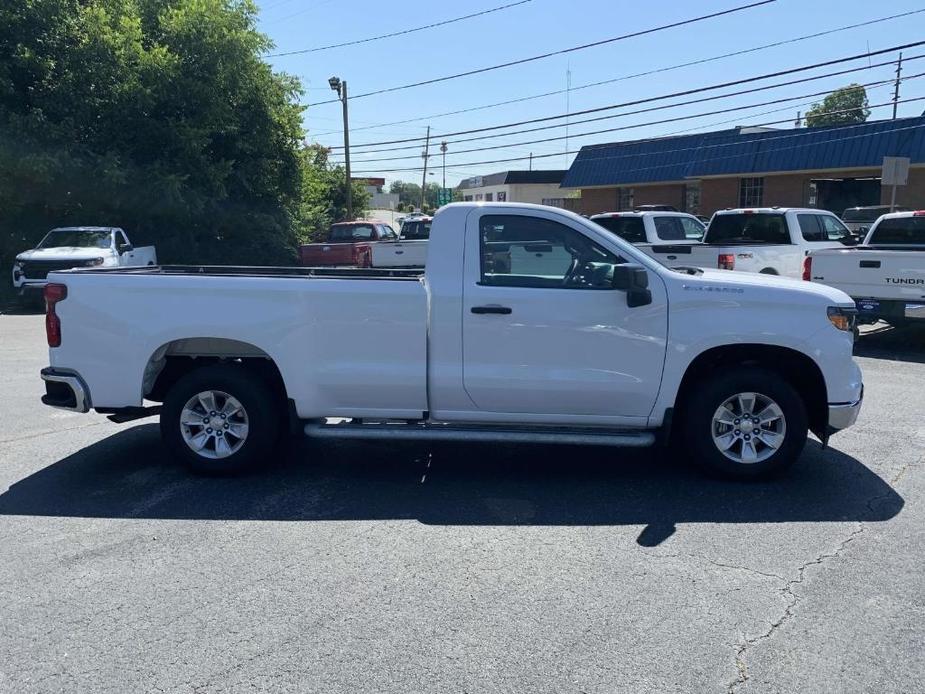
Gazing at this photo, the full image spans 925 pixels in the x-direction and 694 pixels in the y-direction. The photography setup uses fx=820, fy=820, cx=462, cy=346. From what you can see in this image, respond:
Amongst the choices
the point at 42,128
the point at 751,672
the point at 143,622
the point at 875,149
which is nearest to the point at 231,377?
the point at 143,622

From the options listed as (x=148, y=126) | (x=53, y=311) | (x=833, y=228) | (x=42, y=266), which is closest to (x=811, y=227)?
(x=833, y=228)

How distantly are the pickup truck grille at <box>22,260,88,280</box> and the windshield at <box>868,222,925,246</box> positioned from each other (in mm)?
16003

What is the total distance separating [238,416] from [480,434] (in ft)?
6.05

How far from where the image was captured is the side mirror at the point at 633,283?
559 centimetres

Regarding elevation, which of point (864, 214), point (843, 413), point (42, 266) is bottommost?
point (843, 413)

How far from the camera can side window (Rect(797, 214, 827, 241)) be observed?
48.1 ft

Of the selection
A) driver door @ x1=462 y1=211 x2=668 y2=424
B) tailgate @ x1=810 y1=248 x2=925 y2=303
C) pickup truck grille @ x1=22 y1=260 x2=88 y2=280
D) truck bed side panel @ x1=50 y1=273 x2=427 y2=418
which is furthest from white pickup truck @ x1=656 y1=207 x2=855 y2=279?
pickup truck grille @ x1=22 y1=260 x2=88 y2=280

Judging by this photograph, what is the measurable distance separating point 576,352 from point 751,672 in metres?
2.72

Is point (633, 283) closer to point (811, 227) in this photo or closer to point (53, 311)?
point (53, 311)

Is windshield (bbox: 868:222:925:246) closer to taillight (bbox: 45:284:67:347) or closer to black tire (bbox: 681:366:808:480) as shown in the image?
black tire (bbox: 681:366:808:480)

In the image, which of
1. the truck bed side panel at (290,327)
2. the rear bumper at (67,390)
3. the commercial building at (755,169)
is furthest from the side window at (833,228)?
the commercial building at (755,169)

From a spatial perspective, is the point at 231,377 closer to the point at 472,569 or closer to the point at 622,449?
the point at 472,569

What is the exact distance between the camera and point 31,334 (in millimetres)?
14852

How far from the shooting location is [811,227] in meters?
14.8
